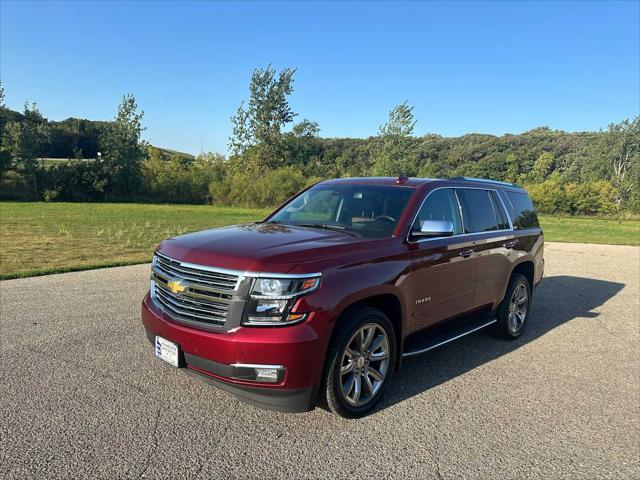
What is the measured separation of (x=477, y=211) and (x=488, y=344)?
169 centimetres

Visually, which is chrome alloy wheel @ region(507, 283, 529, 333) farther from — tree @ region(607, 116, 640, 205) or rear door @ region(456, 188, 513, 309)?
tree @ region(607, 116, 640, 205)

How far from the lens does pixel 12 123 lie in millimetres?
48688

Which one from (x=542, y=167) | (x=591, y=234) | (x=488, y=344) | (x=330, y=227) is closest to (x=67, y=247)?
(x=330, y=227)

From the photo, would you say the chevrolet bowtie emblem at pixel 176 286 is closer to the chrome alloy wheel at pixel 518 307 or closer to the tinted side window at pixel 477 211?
the tinted side window at pixel 477 211

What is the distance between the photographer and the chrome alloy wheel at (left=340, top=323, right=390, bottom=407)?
3.45m

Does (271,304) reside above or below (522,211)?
below

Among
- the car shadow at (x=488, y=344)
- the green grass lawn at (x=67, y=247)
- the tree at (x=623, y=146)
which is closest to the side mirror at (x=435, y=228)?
the car shadow at (x=488, y=344)

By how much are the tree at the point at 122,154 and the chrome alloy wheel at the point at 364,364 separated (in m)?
51.7

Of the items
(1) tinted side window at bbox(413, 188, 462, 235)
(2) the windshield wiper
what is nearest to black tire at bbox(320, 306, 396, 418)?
(2) the windshield wiper

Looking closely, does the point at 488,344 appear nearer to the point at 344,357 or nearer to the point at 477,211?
the point at 477,211

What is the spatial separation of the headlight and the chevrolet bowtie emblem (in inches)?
25.0

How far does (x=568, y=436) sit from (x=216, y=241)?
310cm

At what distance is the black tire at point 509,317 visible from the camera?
5426 mm

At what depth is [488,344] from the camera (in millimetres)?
5508
